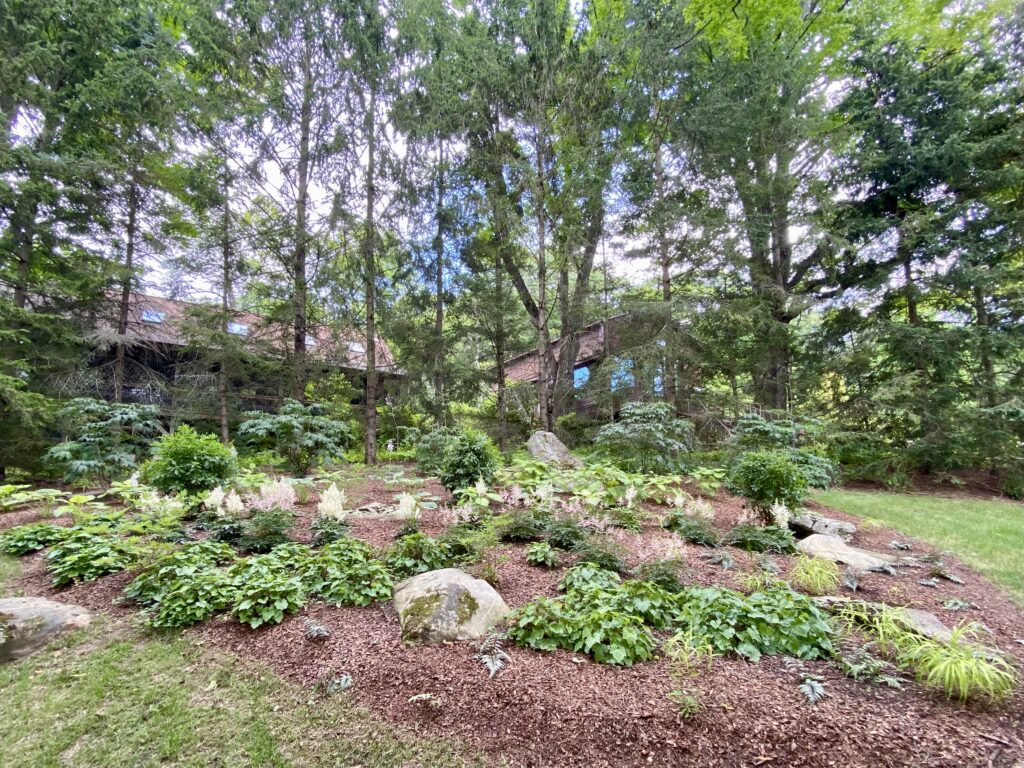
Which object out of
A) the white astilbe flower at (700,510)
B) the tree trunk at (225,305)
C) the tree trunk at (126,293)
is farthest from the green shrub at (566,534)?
the tree trunk at (126,293)

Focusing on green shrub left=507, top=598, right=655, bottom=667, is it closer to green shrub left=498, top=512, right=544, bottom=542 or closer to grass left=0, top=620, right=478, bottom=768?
grass left=0, top=620, right=478, bottom=768

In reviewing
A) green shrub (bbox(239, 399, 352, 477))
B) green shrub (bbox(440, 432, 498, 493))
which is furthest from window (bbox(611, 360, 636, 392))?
green shrub (bbox(239, 399, 352, 477))

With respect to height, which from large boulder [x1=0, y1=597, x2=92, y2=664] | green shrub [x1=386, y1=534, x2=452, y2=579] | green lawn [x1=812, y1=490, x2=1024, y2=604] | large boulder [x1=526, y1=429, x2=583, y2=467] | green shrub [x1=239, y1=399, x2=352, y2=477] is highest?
green shrub [x1=239, y1=399, x2=352, y2=477]

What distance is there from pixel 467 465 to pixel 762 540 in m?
3.30

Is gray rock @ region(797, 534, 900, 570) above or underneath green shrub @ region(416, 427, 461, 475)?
underneath

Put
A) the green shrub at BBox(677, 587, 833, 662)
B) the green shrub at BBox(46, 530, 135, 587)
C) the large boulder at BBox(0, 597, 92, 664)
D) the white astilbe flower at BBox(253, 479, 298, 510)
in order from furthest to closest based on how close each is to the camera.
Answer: the white astilbe flower at BBox(253, 479, 298, 510), the green shrub at BBox(46, 530, 135, 587), the large boulder at BBox(0, 597, 92, 664), the green shrub at BBox(677, 587, 833, 662)

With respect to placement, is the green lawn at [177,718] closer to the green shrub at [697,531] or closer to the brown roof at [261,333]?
the green shrub at [697,531]

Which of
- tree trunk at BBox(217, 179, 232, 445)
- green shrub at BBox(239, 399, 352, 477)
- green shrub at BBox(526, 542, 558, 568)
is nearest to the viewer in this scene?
green shrub at BBox(526, 542, 558, 568)

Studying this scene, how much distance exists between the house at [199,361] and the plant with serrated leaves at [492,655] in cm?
901

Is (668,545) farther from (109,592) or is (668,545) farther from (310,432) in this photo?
(310,432)

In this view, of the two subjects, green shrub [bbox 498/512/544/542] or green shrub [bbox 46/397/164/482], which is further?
green shrub [bbox 46/397/164/482]

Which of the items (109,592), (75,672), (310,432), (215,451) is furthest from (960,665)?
(310,432)

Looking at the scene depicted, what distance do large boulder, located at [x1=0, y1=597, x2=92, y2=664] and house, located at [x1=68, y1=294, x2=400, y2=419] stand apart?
24.8 feet

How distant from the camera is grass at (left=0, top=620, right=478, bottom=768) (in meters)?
1.80
